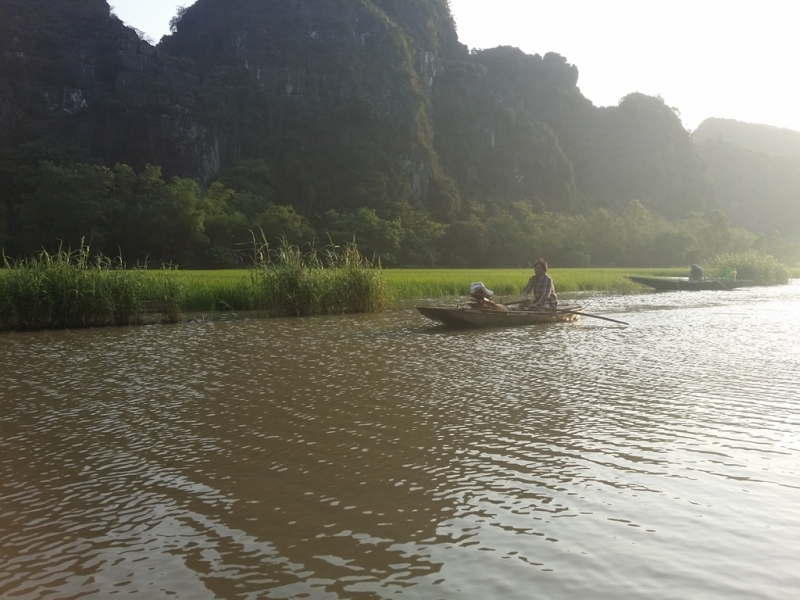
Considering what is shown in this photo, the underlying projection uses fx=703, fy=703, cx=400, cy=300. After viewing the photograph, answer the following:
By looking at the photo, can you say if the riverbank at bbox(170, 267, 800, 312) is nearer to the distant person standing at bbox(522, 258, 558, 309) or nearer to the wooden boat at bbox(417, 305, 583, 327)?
the distant person standing at bbox(522, 258, 558, 309)

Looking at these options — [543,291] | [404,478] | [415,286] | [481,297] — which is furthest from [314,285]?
[404,478]

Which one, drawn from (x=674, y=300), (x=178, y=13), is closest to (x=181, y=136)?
(x=178, y=13)

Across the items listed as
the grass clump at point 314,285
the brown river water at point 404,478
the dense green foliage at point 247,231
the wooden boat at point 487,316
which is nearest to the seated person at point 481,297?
the wooden boat at point 487,316

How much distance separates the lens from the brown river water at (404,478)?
328 cm

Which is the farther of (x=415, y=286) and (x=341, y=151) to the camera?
(x=341, y=151)

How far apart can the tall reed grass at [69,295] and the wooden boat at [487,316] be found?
5.94 m

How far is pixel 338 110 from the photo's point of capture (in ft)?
272

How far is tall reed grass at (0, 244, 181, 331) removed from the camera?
13742mm

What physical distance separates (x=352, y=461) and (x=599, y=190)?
109662 mm

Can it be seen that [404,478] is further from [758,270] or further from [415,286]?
[758,270]

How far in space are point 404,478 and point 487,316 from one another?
861 centimetres

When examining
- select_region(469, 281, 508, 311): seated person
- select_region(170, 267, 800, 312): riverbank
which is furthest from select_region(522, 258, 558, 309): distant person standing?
select_region(170, 267, 800, 312): riverbank

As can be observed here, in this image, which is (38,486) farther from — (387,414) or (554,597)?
(554,597)

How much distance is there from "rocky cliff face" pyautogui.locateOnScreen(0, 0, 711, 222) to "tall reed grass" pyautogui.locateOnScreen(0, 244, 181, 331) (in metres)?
51.2
